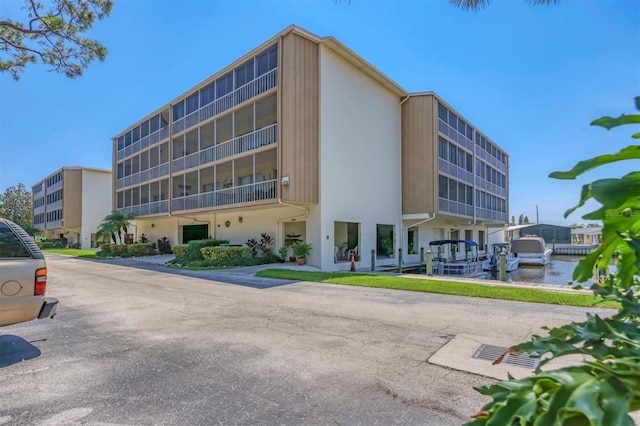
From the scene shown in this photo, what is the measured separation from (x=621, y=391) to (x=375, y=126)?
73.5 ft

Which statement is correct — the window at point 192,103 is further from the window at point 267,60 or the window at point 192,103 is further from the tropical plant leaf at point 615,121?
the tropical plant leaf at point 615,121

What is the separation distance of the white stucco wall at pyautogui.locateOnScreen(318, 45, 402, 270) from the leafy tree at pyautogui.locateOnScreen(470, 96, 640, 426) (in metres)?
16.9

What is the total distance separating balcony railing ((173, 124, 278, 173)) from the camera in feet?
63.1

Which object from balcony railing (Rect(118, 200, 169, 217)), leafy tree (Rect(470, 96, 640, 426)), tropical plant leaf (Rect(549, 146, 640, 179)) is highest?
balcony railing (Rect(118, 200, 169, 217))

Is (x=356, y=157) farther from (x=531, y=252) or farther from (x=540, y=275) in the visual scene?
(x=531, y=252)

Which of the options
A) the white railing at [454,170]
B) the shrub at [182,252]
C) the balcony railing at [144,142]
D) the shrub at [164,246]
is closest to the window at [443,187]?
the white railing at [454,170]

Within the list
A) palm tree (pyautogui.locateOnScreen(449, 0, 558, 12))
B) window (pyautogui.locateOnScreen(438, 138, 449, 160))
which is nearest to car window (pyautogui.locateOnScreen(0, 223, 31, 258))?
palm tree (pyautogui.locateOnScreen(449, 0, 558, 12))

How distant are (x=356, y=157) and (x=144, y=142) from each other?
2037 cm

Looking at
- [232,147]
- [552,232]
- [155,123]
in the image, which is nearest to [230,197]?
[232,147]

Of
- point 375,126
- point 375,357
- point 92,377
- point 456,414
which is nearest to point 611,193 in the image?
point 456,414

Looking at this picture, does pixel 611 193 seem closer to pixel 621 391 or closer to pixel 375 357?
pixel 621 391

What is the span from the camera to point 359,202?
67.7 ft

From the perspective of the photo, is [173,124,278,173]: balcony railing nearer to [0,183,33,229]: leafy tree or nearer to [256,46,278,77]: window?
Result: [256,46,278,77]: window

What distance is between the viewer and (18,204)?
71625mm
